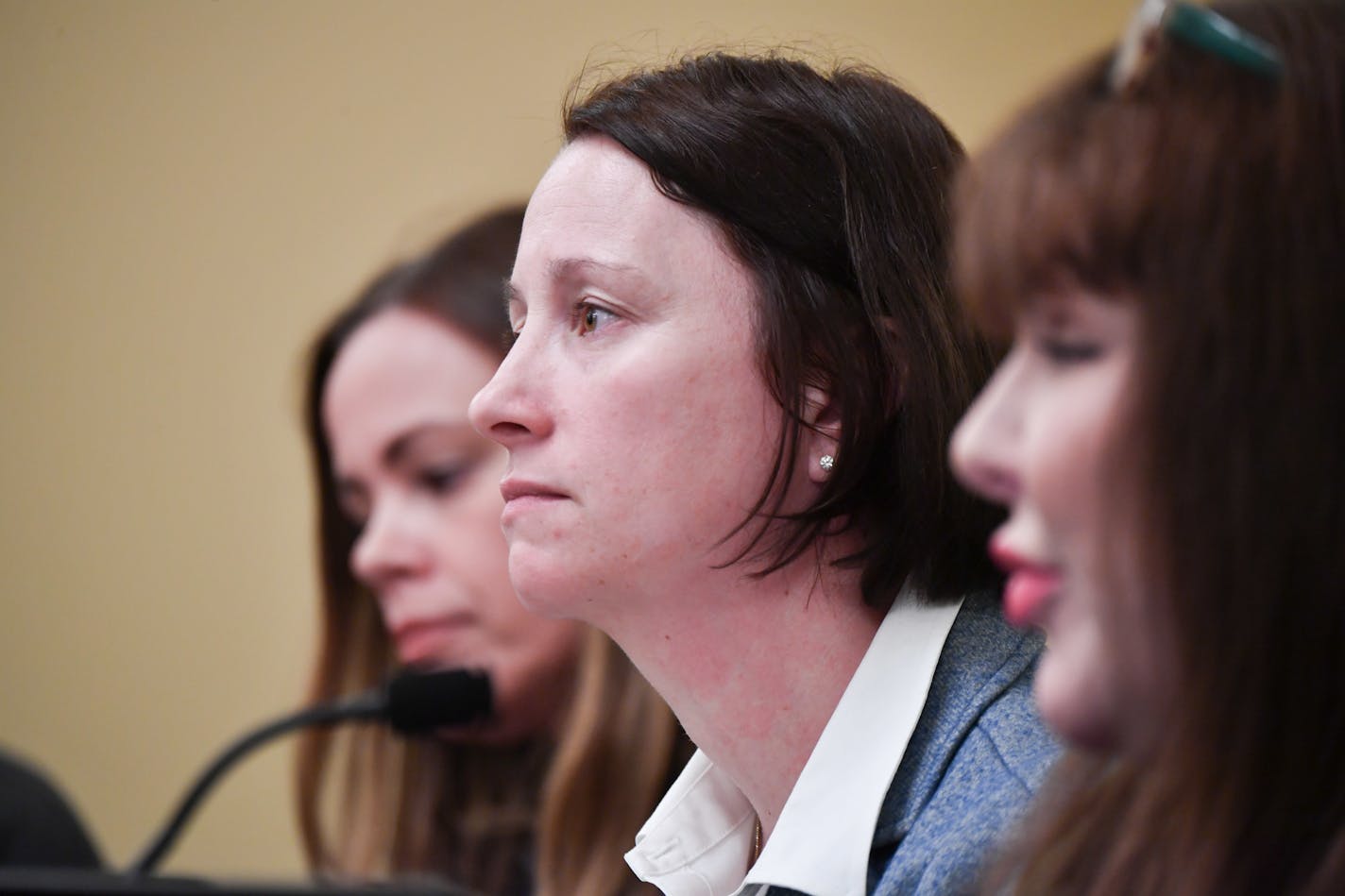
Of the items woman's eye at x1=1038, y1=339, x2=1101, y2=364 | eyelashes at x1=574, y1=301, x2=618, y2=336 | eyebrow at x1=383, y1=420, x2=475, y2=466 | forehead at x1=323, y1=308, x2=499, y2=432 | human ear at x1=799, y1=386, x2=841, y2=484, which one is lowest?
eyebrow at x1=383, y1=420, x2=475, y2=466

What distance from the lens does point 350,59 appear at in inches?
108

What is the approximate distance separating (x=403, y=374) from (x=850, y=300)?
1.04 metres

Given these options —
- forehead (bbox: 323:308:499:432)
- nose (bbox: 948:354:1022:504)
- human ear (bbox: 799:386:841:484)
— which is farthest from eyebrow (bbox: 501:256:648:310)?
forehead (bbox: 323:308:499:432)

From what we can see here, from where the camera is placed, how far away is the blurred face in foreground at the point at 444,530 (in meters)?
2.12

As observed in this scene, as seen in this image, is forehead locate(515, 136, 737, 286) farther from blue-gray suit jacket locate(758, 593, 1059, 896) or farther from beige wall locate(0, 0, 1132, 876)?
beige wall locate(0, 0, 1132, 876)

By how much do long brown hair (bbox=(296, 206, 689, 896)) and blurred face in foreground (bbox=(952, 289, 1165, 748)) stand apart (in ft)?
4.04

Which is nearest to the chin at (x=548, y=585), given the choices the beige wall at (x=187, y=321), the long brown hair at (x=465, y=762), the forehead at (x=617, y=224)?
the forehead at (x=617, y=224)

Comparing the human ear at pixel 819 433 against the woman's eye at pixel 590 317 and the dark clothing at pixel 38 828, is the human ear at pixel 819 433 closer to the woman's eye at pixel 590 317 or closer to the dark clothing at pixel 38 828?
the woman's eye at pixel 590 317

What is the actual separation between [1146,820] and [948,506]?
51cm

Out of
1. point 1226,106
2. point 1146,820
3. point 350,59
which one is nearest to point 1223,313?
point 1226,106

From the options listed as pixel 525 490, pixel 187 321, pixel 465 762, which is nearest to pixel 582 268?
pixel 525 490

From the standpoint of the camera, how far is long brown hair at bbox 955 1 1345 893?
0.70 meters

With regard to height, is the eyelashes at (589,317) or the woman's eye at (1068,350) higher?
the woman's eye at (1068,350)

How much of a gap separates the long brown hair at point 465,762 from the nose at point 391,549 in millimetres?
179
